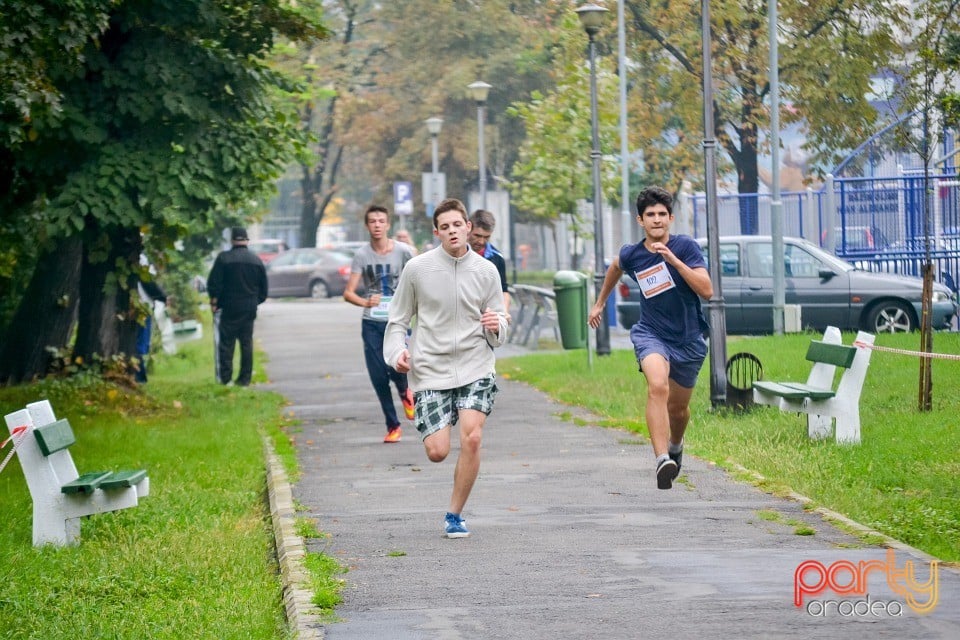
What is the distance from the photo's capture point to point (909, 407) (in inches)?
508

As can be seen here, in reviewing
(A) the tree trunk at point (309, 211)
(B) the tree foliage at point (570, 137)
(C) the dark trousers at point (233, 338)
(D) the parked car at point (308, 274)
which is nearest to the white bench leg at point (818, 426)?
(C) the dark trousers at point (233, 338)

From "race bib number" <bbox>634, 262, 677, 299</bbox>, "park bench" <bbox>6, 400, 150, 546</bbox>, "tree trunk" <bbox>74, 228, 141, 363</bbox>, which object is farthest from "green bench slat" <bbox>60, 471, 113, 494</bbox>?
"tree trunk" <bbox>74, 228, 141, 363</bbox>

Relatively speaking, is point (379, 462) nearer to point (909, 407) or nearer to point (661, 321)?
point (661, 321)

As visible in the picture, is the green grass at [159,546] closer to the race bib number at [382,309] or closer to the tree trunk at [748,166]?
the race bib number at [382,309]

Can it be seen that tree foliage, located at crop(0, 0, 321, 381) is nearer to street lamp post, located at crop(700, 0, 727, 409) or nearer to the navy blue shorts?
street lamp post, located at crop(700, 0, 727, 409)

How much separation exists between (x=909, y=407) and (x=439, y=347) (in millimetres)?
5960

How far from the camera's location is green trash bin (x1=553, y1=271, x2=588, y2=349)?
2033cm

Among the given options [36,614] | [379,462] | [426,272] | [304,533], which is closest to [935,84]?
[379,462]

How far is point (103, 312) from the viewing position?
16.6 m

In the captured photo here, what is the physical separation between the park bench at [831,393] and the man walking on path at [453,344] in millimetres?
3518

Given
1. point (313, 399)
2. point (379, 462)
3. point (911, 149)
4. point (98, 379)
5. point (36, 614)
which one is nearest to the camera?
point (36, 614)

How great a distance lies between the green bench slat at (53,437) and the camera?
8.59 metres

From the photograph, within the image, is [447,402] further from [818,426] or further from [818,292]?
[818,292]

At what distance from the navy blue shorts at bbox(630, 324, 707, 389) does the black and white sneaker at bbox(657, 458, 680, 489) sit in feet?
2.16
